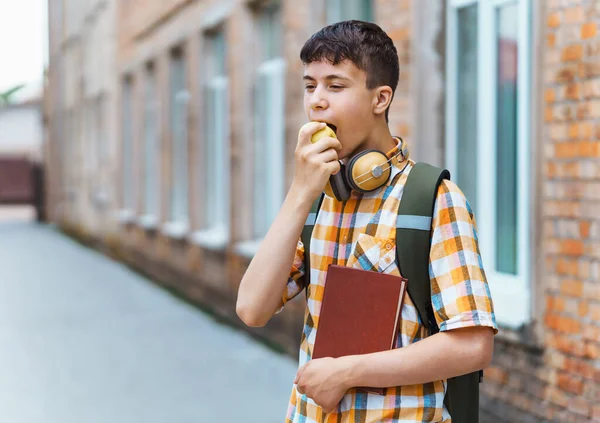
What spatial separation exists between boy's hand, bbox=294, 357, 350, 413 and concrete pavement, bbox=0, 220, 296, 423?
15.4 ft

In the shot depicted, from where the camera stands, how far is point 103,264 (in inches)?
752

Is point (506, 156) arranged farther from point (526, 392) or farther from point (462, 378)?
point (462, 378)

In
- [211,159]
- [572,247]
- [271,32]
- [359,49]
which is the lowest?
[572,247]

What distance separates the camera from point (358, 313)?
80.9 inches

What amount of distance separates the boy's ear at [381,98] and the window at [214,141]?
10.1 m

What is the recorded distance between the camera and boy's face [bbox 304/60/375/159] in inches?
81.4

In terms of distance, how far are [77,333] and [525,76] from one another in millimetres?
6353

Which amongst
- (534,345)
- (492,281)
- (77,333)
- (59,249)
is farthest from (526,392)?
(59,249)

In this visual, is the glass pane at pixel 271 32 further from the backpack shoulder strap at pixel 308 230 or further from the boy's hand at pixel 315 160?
the boy's hand at pixel 315 160

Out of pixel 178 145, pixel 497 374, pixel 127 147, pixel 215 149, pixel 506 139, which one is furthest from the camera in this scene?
pixel 127 147

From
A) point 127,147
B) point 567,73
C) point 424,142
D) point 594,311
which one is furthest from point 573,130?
point 127,147

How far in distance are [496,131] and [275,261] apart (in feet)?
13.4

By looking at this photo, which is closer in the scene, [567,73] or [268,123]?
[567,73]

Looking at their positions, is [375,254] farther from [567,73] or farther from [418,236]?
[567,73]
